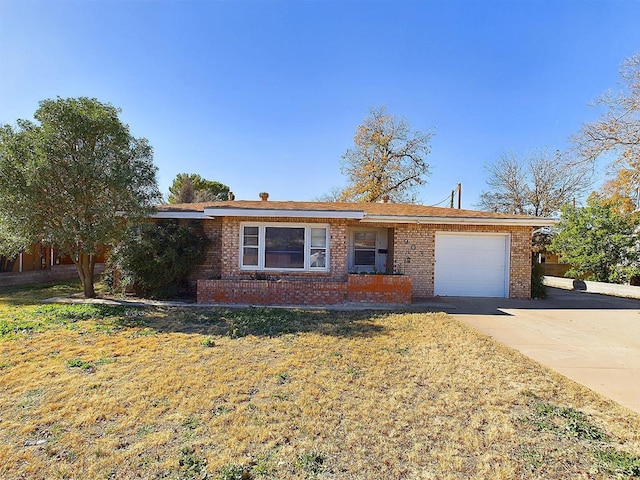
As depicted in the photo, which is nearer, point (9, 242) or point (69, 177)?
point (69, 177)

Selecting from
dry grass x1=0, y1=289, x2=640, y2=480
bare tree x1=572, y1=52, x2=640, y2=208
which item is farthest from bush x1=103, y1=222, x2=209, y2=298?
bare tree x1=572, y1=52, x2=640, y2=208

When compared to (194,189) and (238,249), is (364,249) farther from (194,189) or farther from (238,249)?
(194,189)

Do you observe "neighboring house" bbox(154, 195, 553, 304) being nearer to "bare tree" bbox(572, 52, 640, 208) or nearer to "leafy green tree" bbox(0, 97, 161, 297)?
"leafy green tree" bbox(0, 97, 161, 297)

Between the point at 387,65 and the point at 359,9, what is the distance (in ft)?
10.9

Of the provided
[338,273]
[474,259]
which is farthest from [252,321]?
[474,259]

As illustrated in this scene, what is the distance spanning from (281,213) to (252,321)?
11.6ft

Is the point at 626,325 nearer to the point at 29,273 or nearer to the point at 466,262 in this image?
the point at 466,262

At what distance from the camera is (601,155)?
1297 centimetres

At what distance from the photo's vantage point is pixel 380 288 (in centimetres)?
939

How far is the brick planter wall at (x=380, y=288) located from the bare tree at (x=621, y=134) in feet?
33.3

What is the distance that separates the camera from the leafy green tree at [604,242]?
14.2m

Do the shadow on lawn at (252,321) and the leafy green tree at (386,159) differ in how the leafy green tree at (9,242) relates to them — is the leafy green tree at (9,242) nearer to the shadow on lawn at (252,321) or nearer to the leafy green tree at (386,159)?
the shadow on lawn at (252,321)

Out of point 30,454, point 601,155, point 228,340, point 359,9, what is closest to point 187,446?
point 30,454

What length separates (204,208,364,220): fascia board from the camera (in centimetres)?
958
